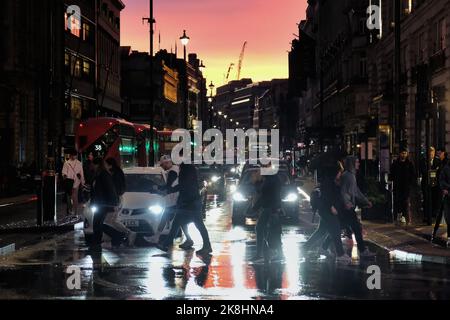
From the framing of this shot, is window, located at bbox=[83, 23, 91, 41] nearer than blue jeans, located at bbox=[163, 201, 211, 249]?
No

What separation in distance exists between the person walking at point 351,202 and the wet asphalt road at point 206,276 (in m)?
0.33

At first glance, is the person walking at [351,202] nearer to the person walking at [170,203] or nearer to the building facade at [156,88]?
the person walking at [170,203]

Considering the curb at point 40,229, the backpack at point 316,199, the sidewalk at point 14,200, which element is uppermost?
the backpack at point 316,199

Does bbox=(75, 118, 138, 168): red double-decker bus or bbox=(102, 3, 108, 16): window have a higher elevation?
bbox=(102, 3, 108, 16): window

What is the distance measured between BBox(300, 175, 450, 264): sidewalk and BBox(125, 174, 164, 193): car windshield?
5.08 metres

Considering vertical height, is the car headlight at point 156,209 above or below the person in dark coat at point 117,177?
below

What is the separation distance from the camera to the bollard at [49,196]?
2123 cm

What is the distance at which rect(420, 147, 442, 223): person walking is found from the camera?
2050cm

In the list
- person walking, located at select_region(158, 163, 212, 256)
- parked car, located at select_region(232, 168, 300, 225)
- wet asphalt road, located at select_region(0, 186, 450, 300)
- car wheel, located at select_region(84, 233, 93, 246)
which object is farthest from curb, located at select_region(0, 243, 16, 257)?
parked car, located at select_region(232, 168, 300, 225)

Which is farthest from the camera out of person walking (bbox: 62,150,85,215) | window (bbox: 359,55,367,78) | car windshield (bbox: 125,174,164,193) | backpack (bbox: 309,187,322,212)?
window (bbox: 359,55,367,78)

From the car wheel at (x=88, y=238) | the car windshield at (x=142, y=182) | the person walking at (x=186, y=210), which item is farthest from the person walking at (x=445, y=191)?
the car wheel at (x=88, y=238)

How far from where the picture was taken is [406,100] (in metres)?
43.6

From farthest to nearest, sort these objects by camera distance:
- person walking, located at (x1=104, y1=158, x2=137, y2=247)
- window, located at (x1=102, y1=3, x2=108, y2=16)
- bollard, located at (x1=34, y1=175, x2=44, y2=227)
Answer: window, located at (x1=102, y1=3, x2=108, y2=16), bollard, located at (x1=34, y1=175, x2=44, y2=227), person walking, located at (x1=104, y1=158, x2=137, y2=247)

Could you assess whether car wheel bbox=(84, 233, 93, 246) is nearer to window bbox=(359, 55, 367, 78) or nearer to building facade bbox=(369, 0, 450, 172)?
building facade bbox=(369, 0, 450, 172)
